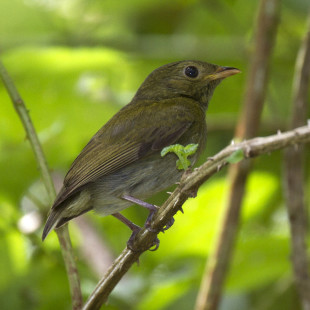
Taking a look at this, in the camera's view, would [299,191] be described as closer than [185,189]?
No

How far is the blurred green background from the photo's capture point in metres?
3.85

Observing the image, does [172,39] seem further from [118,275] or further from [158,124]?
[118,275]

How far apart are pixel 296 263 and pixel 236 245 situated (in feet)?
1.24

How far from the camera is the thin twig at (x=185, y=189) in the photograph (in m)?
1.83

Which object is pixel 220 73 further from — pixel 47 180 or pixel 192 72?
pixel 47 180

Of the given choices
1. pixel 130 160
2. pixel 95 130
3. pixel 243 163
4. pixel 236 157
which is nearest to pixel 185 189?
pixel 236 157

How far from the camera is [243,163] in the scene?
4.03 metres

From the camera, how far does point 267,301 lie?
4.22 m

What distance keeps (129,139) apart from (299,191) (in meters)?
1.09

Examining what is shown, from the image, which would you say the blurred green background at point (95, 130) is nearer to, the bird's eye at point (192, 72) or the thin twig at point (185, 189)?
the bird's eye at point (192, 72)

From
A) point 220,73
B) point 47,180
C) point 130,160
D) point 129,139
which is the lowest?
point 47,180

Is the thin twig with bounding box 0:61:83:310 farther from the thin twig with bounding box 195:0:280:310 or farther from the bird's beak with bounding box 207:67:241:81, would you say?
the bird's beak with bounding box 207:67:241:81

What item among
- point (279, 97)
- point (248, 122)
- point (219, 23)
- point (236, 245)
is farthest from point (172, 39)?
point (236, 245)

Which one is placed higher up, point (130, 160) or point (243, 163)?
point (243, 163)
